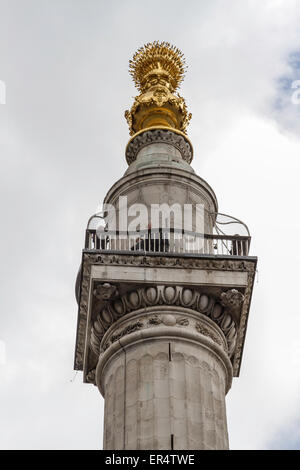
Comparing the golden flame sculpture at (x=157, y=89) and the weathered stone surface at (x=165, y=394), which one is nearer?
the weathered stone surface at (x=165, y=394)

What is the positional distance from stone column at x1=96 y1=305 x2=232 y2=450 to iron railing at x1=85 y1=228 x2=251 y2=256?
7.20 ft

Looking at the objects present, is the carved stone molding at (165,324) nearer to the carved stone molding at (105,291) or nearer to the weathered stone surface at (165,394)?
the weathered stone surface at (165,394)

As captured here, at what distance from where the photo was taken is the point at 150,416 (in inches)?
887

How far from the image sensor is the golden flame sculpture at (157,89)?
Answer: 32.8 meters

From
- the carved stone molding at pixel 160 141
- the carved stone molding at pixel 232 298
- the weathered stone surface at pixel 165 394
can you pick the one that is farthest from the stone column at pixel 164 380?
the carved stone molding at pixel 160 141

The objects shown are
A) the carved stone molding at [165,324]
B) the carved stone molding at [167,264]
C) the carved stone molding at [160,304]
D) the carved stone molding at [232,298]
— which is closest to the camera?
the carved stone molding at [165,324]

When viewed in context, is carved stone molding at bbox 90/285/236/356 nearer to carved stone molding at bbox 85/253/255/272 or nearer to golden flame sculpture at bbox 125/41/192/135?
carved stone molding at bbox 85/253/255/272

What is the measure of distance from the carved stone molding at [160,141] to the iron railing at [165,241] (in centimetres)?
586

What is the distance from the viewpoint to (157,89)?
33.4 meters

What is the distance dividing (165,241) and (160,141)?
6.15 meters

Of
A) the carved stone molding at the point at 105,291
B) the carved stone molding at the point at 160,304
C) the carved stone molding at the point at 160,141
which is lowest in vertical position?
the carved stone molding at the point at 160,304

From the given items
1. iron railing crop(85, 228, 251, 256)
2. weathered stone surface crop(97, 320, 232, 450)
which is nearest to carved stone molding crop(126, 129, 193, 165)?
iron railing crop(85, 228, 251, 256)
